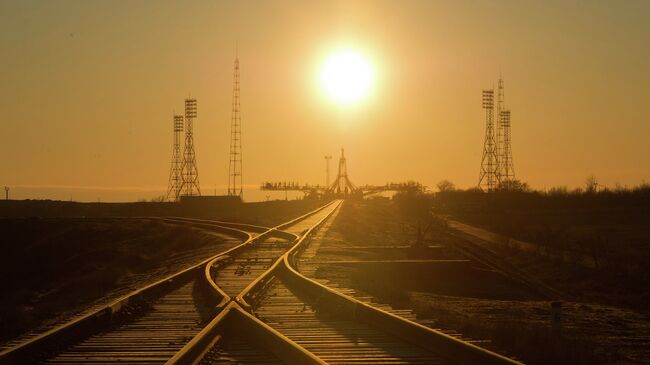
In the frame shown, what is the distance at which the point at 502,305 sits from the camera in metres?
19.0

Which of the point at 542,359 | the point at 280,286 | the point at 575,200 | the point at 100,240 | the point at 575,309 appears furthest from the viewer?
the point at 575,200

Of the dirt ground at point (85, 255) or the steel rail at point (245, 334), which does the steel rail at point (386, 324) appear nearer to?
the steel rail at point (245, 334)

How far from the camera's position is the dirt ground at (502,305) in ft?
37.5

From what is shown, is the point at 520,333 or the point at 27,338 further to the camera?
the point at 520,333

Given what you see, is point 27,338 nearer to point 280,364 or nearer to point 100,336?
point 100,336

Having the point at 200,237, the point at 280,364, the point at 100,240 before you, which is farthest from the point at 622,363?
the point at 100,240

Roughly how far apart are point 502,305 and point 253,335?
31.8 ft

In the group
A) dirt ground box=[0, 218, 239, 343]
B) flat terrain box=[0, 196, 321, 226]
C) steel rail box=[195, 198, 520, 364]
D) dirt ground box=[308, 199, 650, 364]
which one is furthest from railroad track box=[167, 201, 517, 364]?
flat terrain box=[0, 196, 321, 226]

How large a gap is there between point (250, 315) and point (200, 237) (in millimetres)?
29018

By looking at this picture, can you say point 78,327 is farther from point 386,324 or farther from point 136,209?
point 136,209

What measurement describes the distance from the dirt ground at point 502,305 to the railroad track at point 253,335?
114 cm

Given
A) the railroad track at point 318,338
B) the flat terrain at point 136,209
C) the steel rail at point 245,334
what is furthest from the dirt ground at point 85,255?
the flat terrain at point 136,209

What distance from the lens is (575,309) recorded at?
19250 millimetres

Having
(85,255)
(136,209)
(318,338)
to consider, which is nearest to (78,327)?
(318,338)
